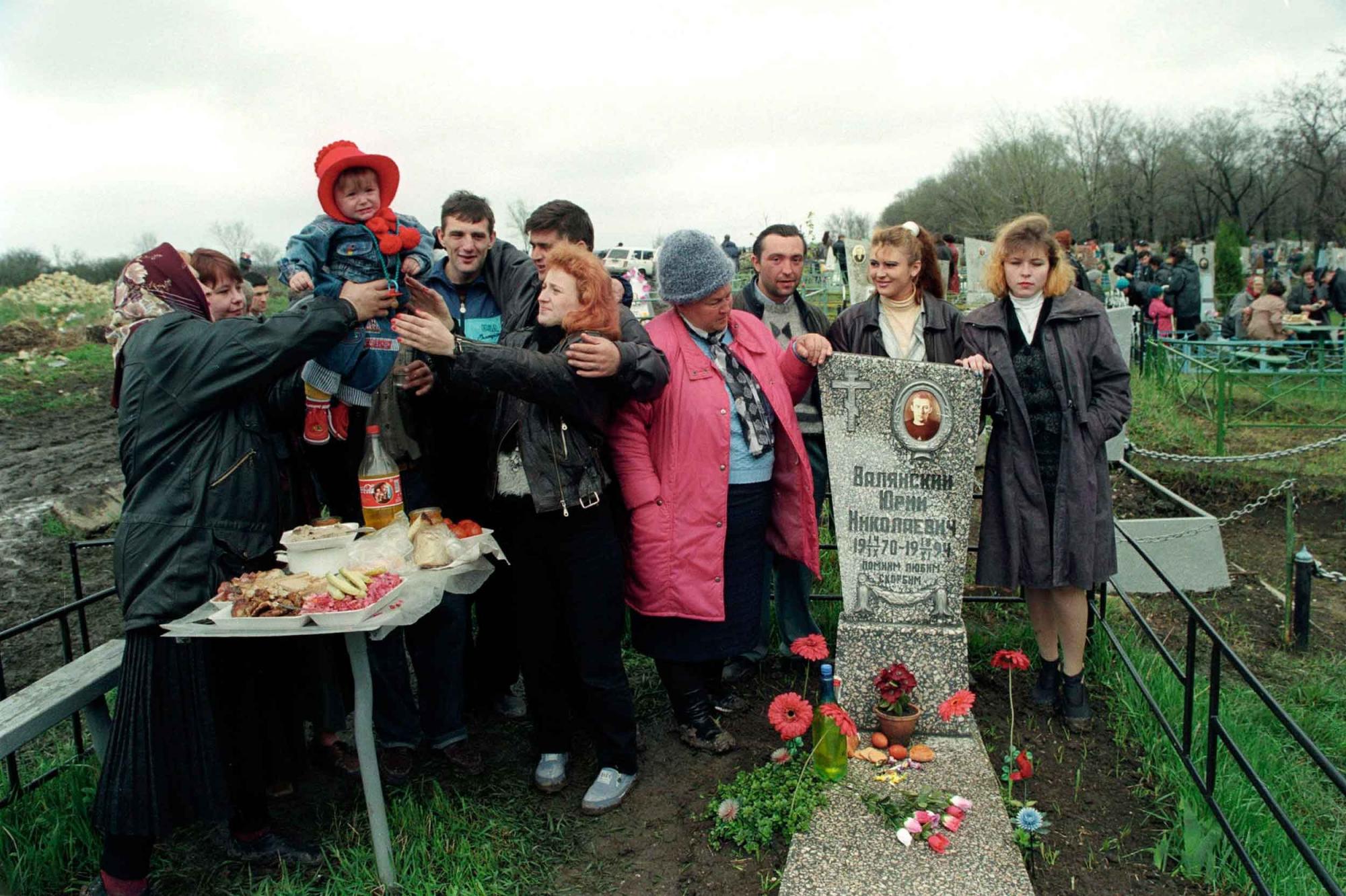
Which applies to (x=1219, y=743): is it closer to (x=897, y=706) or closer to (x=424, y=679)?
(x=897, y=706)

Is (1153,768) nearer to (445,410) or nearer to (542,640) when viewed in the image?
(542,640)

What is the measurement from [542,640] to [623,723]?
17.6 inches

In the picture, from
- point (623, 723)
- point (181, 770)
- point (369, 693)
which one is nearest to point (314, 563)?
point (369, 693)

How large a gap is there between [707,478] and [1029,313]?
1.54 metres

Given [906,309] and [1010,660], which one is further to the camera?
[906,309]

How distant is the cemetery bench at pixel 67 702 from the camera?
118 inches

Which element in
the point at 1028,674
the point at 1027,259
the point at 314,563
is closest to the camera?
the point at 314,563

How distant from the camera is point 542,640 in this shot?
Result: 135 inches

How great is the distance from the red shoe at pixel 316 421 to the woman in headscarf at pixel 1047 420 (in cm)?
245

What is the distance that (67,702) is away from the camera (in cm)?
316

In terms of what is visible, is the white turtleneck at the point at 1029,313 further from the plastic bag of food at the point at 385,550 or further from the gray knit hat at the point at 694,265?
the plastic bag of food at the point at 385,550

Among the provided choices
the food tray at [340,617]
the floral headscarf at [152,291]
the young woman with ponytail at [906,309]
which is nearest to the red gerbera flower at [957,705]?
the young woman with ponytail at [906,309]

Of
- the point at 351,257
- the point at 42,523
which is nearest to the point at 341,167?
Result: the point at 351,257

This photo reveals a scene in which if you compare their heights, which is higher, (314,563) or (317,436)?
(317,436)
